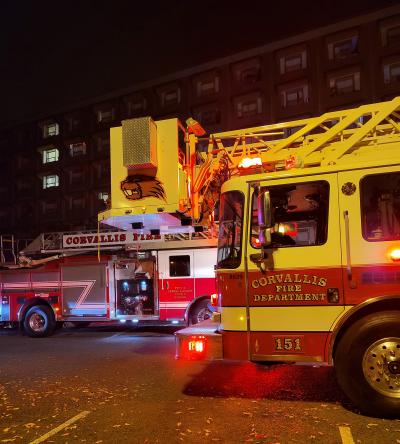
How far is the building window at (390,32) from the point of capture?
35344mm

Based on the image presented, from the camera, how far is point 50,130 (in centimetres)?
5344

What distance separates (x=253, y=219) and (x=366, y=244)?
3.99 feet

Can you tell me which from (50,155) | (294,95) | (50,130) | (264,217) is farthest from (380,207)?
(50,130)

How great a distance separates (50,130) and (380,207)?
175ft

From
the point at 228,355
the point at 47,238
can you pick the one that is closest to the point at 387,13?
the point at 47,238

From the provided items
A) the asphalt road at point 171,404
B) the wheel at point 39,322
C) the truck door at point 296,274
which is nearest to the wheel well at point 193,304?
the asphalt road at point 171,404

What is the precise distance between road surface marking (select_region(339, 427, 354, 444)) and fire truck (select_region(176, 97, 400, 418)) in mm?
342

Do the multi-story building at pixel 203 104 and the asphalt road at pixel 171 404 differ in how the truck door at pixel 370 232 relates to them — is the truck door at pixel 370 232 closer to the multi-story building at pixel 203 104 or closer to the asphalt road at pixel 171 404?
the asphalt road at pixel 171 404

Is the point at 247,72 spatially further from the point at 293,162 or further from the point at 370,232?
the point at 370,232

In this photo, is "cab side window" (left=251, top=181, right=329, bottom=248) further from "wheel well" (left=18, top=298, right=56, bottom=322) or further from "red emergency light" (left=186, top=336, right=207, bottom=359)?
"wheel well" (left=18, top=298, right=56, bottom=322)

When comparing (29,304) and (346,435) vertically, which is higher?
(29,304)

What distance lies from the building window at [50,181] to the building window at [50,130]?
15.8ft

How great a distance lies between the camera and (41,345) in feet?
36.6

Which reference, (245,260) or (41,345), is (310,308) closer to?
(245,260)
